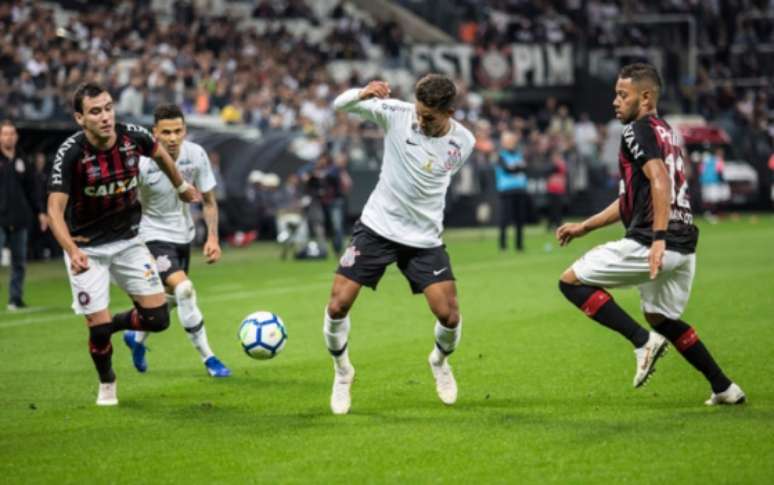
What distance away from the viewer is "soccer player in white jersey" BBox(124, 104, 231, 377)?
1180 centimetres

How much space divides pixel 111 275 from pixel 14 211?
8.00 meters

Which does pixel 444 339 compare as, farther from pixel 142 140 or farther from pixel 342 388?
pixel 142 140

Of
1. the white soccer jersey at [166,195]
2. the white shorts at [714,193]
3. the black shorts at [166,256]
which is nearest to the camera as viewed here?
the black shorts at [166,256]

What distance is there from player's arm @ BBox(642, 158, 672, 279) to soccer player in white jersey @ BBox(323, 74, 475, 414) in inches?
52.7

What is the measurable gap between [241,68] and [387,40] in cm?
805

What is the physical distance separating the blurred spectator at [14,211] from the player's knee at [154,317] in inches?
296

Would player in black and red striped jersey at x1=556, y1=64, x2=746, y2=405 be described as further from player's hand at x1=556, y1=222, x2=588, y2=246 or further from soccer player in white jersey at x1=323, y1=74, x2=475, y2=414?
soccer player in white jersey at x1=323, y1=74, x2=475, y2=414

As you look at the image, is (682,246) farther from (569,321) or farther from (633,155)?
(569,321)

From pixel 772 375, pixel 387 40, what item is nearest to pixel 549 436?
pixel 772 375

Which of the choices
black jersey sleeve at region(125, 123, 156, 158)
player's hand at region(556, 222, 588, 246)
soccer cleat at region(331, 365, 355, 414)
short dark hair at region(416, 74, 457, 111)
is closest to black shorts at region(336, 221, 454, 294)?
soccer cleat at region(331, 365, 355, 414)

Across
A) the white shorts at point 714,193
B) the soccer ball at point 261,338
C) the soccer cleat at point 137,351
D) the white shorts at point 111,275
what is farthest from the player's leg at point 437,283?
the white shorts at point 714,193

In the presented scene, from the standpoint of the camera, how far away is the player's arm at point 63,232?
9641mm

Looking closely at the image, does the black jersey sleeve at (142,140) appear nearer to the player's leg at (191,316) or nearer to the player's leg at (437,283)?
Answer: the player's leg at (191,316)

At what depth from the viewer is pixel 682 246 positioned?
938 centimetres
